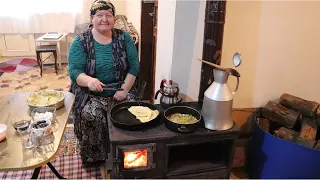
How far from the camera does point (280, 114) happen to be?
Result: 183 cm

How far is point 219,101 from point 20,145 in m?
0.95

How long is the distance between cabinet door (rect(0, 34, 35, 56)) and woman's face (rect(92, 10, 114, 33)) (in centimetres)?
326

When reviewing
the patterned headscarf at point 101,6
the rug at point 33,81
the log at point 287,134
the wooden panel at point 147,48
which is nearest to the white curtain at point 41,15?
the rug at point 33,81

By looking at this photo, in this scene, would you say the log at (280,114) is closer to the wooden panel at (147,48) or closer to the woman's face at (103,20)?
the woman's face at (103,20)

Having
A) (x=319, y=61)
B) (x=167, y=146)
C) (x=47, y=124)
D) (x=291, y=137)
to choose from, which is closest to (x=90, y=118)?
(x=47, y=124)

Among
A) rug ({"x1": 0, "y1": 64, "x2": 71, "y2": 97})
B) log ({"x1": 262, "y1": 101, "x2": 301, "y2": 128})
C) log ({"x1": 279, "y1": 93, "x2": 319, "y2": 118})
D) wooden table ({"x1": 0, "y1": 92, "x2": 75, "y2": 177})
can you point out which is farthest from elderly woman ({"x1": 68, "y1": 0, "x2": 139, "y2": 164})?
rug ({"x1": 0, "y1": 64, "x2": 71, "y2": 97})

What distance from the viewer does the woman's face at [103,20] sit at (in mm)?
1941

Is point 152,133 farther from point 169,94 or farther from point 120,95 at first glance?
point 120,95

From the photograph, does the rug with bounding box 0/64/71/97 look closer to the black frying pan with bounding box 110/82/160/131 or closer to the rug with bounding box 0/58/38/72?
the rug with bounding box 0/58/38/72

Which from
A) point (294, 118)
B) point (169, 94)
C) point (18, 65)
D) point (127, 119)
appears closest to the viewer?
point (127, 119)

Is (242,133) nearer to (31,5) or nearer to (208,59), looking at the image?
(208,59)

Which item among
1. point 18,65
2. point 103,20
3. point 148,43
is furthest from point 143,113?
point 18,65

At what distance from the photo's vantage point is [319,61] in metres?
1.93

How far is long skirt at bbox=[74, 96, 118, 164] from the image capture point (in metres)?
1.90
